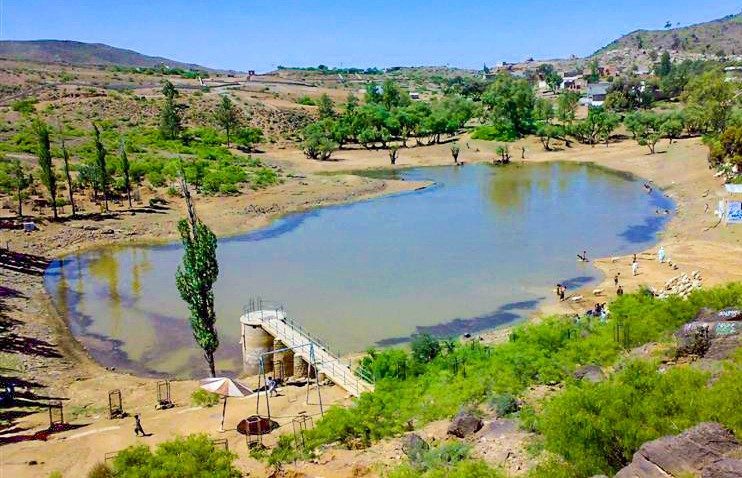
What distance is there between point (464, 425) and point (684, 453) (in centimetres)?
708

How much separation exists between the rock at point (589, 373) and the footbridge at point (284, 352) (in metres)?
7.56

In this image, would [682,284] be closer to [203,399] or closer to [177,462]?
[203,399]

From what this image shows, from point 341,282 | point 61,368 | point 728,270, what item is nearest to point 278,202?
point 341,282

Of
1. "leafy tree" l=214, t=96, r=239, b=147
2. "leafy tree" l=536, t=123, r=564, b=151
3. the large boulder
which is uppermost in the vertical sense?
"leafy tree" l=214, t=96, r=239, b=147

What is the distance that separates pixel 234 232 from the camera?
50.2 meters

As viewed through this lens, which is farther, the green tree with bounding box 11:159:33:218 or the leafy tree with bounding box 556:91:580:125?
the leafy tree with bounding box 556:91:580:125

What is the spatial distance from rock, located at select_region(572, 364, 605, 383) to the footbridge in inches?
298

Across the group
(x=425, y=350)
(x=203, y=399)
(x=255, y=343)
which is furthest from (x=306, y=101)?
(x=203, y=399)

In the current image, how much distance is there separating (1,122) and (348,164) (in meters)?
43.9

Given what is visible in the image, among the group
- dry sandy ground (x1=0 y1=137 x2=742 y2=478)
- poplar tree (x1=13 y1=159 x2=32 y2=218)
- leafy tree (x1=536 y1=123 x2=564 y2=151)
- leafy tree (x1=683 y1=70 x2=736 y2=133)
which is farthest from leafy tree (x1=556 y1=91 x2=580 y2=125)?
poplar tree (x1=13 y1=159 x2=32 y2=218)

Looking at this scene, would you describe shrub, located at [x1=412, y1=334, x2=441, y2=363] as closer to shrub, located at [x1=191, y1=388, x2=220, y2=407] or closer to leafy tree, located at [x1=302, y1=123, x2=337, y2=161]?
shrub, located at [x1=191, y1=388, x2=220, y2=407]

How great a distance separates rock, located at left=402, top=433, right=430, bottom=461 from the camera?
1447 centimetres

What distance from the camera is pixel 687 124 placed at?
85938 millimetres

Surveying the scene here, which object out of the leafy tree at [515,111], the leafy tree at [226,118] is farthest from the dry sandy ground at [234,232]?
the leafy tree at [226,118]
